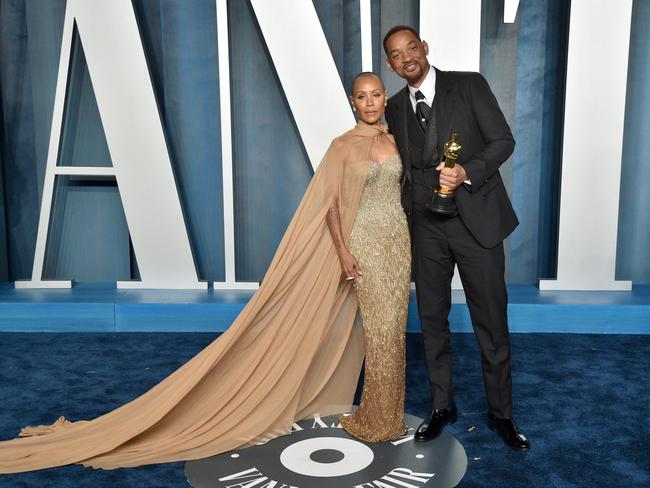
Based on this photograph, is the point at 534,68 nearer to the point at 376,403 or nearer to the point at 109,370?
the point at 376,403

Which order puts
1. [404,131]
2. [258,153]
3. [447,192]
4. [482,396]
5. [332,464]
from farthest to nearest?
[258,153] → [482,396] → [404,131] → [332,464] → [447,192]

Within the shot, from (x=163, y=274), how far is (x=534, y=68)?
319cm

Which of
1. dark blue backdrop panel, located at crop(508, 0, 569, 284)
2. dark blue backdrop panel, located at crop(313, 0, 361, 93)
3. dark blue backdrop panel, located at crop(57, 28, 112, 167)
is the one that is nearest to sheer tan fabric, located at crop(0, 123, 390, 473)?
dark blue backdrop panel, located at crop(313, 0, 361, 93)

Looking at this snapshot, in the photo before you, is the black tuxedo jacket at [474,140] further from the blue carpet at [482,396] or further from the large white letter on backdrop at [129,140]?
the large white letter on backdrop at [129,140]

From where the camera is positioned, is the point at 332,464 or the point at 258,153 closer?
the point at 332,464

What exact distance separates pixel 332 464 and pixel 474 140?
1.50m

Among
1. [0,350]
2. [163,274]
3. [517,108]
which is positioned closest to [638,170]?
[517,108]

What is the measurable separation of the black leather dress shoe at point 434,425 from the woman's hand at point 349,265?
29.8 inches

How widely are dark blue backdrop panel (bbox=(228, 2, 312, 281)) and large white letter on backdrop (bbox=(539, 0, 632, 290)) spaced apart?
1.93 m

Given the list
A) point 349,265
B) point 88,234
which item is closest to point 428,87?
point 349,265

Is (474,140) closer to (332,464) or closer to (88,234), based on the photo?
(332,464)

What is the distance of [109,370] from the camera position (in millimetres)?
4074

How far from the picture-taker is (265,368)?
10.6 feet

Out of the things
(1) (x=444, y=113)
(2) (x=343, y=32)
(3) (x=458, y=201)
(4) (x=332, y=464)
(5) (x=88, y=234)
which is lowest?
(4) (x=332, y=464)
